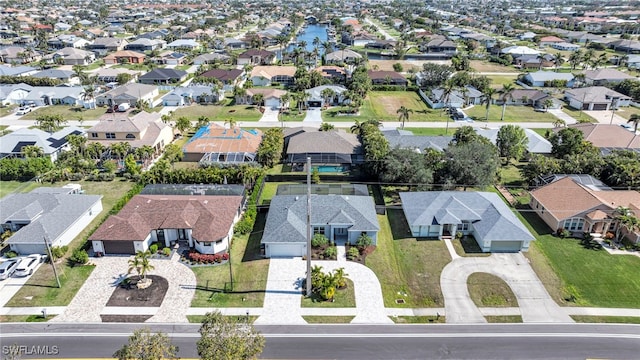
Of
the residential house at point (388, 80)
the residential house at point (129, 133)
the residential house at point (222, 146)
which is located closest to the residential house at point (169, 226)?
the residential house at point (222, 146)

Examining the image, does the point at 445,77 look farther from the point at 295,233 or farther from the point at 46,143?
the point at 46,143

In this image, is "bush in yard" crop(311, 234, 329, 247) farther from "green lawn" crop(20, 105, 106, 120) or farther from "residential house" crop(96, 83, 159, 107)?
"residential house" crop(96, 83, 159, 107)

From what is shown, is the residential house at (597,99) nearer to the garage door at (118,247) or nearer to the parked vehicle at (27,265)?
the garage door at (118,247)

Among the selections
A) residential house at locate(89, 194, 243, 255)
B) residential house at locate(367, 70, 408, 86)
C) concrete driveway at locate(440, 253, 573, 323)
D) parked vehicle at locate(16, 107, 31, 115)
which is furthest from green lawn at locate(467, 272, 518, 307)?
parked vehicle at locate(16, 107, 31, 115)

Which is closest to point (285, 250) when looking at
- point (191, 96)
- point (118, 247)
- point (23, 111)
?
point (118, 247)

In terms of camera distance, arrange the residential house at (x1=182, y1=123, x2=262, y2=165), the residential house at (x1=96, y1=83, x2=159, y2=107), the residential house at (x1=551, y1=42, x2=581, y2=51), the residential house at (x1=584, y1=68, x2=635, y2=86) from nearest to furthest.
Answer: the residential house at (x1=182, y1=123, x2=262, y2=165) → the residential house at (x1=96, y1=83, x2=159, y2=107) → the residential house at (x1=584, y1=68, x2=635, y2=86) → the residential house at (x1=551, y1=42, x2=581, y2=51)
